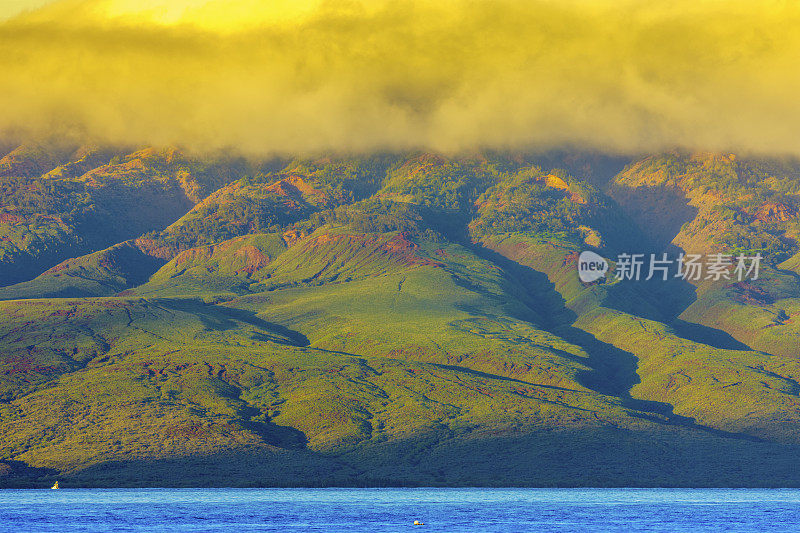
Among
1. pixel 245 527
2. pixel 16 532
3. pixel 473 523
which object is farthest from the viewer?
pixel 473 523

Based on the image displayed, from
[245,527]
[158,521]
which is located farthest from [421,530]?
[158,521]

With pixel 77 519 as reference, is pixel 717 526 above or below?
above

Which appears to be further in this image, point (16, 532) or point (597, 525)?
point (597, 525)

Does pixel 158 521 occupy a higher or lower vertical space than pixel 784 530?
lower

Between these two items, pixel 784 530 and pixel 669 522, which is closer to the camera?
pixel 784 530

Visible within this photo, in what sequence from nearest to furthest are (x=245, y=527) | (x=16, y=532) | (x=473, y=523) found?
1. (x=16, y=532)
2. (x=245, y=527)
3. (x=473, y=523)

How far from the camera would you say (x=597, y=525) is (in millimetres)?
189500

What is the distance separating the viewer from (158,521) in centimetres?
19175

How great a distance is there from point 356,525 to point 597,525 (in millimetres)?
37252

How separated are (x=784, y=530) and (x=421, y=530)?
2136 inches

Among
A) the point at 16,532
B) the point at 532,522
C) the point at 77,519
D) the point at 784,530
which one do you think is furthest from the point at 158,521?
the point at 784,530

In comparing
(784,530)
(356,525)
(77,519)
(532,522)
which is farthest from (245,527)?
(784,530)

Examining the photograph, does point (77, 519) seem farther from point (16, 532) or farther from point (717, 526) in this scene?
point (717, 526)

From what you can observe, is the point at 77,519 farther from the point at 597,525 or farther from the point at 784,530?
the point at 784,530
